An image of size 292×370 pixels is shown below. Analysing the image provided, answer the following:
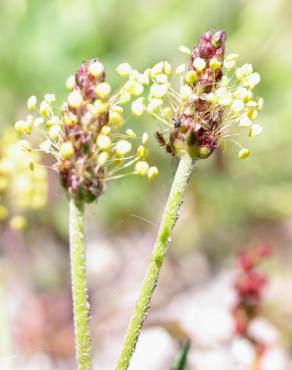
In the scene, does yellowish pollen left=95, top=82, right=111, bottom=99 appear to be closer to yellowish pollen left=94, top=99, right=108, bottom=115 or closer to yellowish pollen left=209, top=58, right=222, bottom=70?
yellowish pollen left=94, top=99, right=108, bottom=115

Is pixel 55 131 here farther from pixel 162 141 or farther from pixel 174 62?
pixel 174 62

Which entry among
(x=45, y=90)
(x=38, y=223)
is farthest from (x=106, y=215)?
(x=45, y=90)

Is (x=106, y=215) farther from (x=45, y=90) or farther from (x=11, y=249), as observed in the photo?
(x=45, y=90)

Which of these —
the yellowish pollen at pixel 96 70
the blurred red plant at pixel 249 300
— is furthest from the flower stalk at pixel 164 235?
the blurred red plant at pixel 249 300

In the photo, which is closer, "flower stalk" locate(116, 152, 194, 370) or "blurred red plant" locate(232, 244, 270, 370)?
"flower stalk" locate(116, 152, 194, 370)

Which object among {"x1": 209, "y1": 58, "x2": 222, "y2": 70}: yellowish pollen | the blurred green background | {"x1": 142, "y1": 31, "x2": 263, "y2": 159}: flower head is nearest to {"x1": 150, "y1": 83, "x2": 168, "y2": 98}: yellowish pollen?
{"x1": 142, "y1": 31, "x2": 263, "y2": 159}: flower head

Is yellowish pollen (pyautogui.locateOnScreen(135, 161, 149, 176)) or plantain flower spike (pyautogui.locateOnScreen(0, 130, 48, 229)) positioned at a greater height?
plantain flower spike (pyautogui.locateOnScreen(0, 130, 48, 229))

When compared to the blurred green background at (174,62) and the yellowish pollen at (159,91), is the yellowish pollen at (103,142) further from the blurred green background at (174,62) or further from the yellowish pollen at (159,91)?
the blurred green background at (174,62)

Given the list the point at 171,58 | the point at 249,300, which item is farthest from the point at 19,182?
the point at 171,58
